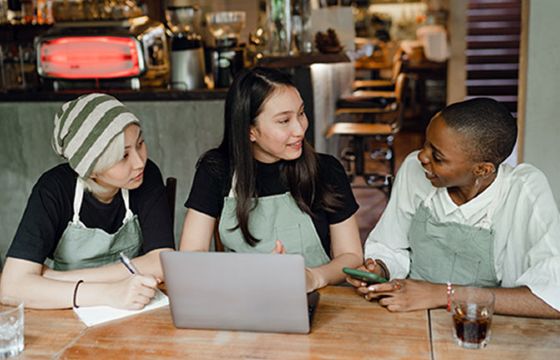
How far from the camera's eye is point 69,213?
2.15 m

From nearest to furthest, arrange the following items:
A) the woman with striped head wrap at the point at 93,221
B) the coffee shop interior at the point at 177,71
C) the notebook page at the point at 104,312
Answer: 1. the notebook page at the point at 104,312
2. the woman with striped head wrap at the point at 93,221
3. the coffee shop interior at the point at 177,71

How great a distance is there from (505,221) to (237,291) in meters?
0.86

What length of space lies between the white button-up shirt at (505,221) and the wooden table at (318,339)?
0.20 meters

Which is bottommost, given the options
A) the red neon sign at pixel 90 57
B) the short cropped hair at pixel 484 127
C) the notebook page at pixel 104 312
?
the notebook page at pixel 104 312

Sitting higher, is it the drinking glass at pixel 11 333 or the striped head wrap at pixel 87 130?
the striped head wrap at pixel 87 130

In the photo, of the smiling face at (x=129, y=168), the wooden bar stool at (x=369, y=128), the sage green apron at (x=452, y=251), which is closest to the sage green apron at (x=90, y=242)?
the smiling face at (x=129, y=168)

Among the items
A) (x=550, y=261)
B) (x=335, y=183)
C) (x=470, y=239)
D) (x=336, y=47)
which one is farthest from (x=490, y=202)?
(x=336, y=47)

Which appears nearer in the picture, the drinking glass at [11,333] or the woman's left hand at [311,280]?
Answer: the drinking glass at [11,333]

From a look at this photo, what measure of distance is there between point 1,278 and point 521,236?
1.50 m

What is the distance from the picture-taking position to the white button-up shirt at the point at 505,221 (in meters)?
1.84

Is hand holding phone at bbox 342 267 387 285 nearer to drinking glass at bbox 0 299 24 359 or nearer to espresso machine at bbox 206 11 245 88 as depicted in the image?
drinking glass at bbox 0 299 24 359

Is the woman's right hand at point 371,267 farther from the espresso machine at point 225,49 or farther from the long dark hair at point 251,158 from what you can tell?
the espresso machine at point 225,49

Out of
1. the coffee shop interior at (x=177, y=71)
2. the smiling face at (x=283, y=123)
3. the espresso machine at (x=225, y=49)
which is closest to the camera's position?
the smiling face at (x=283, y=123)

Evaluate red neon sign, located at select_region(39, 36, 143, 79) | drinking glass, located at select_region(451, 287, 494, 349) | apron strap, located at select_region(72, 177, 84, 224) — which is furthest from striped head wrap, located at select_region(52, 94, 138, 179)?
red neon sign, located at select_region(39, 36, 143, 79)
